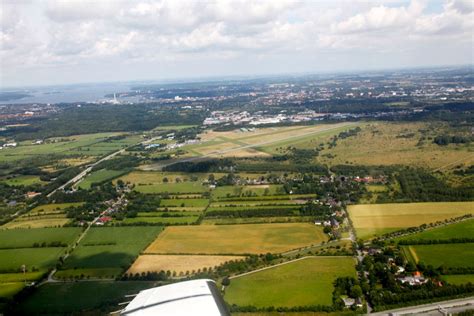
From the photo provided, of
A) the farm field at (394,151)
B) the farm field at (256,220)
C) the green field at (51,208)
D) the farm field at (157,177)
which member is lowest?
the green field at (51,208)

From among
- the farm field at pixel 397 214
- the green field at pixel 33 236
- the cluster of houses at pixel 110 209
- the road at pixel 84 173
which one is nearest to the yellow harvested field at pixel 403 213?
the farm field at pixel 397 214

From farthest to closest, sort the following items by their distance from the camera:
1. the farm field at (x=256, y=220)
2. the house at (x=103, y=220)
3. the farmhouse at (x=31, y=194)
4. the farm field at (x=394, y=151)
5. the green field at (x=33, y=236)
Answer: the farm field at (x=394, y=151)
the farmhouse at (x=31, y=194)
the house at (x=103, y=220)
the farm field at (x=256, y=220)
the green field at (x=33, y=236)

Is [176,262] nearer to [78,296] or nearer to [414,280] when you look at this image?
[78,296]

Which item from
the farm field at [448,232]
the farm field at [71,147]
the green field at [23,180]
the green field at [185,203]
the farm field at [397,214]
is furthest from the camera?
the farm field at [71,147]

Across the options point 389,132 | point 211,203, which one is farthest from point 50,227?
point 389,132

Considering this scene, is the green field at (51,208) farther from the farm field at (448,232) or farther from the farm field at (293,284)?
the farm field at (448,232)

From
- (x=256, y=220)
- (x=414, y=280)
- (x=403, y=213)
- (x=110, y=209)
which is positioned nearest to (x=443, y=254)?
(x=414, y=280)

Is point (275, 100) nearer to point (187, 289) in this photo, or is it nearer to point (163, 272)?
point (163, 272)

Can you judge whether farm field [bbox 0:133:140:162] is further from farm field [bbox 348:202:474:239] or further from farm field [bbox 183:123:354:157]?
farm field [bbox 348:202:474:239]
